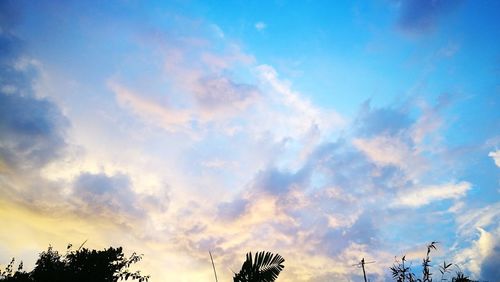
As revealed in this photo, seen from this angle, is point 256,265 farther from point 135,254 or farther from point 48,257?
point 48,257

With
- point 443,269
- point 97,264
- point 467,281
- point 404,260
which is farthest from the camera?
point 97,264

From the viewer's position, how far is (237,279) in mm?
4578

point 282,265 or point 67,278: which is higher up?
point 67,278

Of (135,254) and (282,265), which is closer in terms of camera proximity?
(282,265)

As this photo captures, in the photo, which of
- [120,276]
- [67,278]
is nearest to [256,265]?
[67,278]

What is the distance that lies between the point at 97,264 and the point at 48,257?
1982 cm

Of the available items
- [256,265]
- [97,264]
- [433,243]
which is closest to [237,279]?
[256,265]

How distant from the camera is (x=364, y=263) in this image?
14.5 meters

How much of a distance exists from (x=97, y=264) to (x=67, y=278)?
7.62 ft

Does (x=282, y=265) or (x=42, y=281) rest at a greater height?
(x=42, y=281)

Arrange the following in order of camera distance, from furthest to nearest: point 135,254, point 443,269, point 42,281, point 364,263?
1. point 135,254
2. point 42,281
3. point 364,263
4. point 443,269

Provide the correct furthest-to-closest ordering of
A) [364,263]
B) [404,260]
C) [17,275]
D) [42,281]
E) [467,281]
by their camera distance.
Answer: [17,275], [42,281], [364,263], [404,260], [467,281]

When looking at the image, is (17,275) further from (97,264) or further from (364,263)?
(364,263)

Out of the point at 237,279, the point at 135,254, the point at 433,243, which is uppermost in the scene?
the point at 135,254
